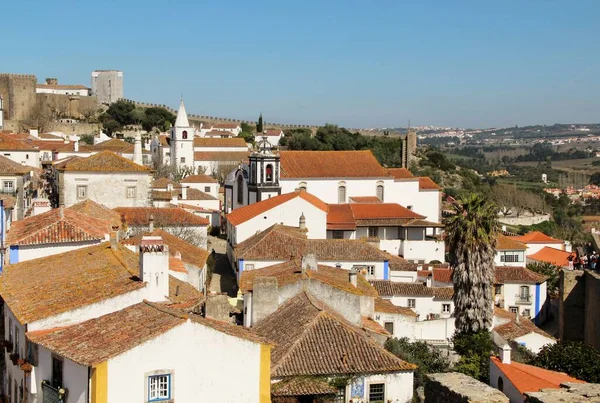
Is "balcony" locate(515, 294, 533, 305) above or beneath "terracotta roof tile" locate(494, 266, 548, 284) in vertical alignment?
beneath

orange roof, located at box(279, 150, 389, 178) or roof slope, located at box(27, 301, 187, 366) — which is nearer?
roof slope, located at box(27, 301, 187, 366)

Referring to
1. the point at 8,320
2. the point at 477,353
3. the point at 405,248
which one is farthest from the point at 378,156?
the point at 8,320

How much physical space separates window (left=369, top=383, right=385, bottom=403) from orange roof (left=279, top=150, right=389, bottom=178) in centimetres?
3890

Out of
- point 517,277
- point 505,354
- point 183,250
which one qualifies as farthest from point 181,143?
point 505,354

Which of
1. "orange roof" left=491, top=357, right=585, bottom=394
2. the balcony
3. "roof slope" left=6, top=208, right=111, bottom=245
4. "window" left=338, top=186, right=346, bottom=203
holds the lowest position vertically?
the balcony

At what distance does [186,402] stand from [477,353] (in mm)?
14673

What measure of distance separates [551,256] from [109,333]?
149 feet

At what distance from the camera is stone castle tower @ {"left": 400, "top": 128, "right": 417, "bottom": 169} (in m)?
89.2

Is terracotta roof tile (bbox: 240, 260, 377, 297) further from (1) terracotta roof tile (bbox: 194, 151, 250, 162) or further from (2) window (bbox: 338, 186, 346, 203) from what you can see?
(1) terracotta roof tile (bbox: 194, 151, 250, 162)

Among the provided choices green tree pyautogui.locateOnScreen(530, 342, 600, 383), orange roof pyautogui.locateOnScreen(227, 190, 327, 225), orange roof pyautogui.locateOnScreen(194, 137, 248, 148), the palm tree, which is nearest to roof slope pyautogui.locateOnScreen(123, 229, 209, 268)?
the palm tree

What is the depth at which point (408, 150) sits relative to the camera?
308 ft

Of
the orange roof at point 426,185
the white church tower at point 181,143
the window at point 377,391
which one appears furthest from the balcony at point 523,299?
the white church tower at point 181,143

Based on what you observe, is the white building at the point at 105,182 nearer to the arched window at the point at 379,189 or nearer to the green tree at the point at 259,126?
the arched window at the point at 379,189

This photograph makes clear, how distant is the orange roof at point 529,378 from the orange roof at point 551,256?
34201 millimetres
